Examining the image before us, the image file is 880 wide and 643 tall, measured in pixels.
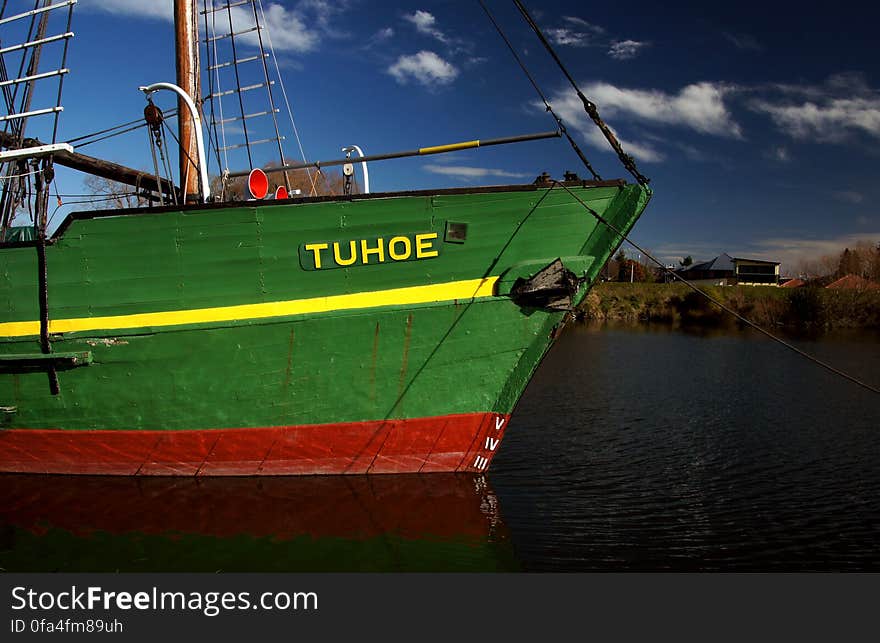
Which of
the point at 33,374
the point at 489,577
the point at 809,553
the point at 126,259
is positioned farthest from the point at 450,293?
the point at 33,374

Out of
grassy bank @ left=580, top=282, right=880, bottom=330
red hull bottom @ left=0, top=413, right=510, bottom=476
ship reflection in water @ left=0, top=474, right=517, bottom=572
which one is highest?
grassy bank @ left=580, top=282, right=880, bottom=330

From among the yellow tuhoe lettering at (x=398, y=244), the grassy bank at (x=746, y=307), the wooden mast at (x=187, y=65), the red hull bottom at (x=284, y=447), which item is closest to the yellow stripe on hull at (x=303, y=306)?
the yellow tuhoe lettering at (x=398, y=244)

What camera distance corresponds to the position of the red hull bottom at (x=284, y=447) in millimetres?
7336

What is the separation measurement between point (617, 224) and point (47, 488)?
7.47 meters

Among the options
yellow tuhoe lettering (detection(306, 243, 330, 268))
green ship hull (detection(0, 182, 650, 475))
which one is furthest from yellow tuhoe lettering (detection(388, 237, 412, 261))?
yellow tuhoe lettering (detection(306, 243, 330, 268))

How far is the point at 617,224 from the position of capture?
23.5 feet

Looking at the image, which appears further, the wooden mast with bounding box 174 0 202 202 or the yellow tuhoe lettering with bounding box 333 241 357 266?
the wooden mast with bounding box 174 0 202 202

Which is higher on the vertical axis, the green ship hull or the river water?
the green ship hull

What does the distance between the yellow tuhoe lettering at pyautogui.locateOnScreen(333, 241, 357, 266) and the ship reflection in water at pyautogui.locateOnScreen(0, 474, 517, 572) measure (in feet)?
8.59

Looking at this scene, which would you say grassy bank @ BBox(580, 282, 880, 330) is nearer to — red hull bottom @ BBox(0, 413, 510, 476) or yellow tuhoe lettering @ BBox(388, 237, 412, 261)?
red hull bottom @ BBox(0, 413, 510, 476)

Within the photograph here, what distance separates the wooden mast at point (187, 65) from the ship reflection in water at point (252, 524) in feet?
16.2

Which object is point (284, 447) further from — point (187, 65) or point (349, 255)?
point (187, 65)

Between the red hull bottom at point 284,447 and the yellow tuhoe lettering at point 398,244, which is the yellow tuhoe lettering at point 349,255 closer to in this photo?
the yellow tuhoe lettering at point 398,244

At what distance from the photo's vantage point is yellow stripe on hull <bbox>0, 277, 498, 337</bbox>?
6.97 meters
